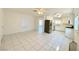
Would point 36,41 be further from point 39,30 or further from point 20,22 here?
point 20,22

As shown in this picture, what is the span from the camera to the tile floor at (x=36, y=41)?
1193 mm

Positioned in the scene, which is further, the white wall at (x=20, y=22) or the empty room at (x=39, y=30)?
the white wall at (x=20, y=22)

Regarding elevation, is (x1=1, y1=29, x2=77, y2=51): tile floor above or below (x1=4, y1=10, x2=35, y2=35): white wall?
below

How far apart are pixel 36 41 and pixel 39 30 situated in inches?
7.7

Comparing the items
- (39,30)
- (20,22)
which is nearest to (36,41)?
(39,30)

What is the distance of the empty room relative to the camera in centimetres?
120

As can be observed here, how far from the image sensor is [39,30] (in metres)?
1.45

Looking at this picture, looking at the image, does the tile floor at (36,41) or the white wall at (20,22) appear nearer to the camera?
the tile floor at (36,41)

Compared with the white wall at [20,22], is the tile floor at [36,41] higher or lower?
lower
